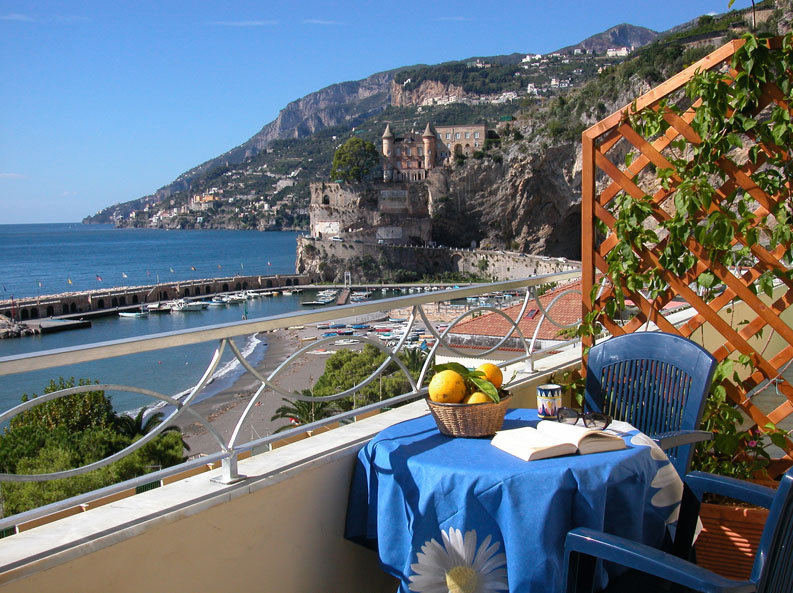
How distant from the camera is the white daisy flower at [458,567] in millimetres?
1550

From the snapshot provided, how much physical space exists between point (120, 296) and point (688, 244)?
62.1 m

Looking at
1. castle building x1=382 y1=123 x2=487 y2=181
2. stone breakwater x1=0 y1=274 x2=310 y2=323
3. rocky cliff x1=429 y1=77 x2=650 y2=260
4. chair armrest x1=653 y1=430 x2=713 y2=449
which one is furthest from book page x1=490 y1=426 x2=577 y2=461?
castle building x1=382 y1=123 x2=487 y2=181

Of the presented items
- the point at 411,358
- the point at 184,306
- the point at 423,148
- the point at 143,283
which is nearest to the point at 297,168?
the point at 423,148

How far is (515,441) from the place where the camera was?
1668 mm

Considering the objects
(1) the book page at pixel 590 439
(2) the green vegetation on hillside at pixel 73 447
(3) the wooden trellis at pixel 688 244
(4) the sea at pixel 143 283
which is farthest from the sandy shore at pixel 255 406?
(1) the book page at pixel 590 439

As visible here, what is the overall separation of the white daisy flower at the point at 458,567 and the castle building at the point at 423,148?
69.8 meters

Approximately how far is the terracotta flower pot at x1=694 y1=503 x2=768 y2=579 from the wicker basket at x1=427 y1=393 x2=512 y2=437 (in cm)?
84

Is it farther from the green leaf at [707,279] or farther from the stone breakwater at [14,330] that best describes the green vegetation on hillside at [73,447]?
the stone breakwater at [14,330]

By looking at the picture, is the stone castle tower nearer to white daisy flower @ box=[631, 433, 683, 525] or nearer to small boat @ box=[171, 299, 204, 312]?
small boat @ box=[171, 299, 204, 312]

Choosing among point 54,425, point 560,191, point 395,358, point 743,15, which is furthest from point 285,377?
point 743,15

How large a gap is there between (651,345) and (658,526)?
0.66 metres

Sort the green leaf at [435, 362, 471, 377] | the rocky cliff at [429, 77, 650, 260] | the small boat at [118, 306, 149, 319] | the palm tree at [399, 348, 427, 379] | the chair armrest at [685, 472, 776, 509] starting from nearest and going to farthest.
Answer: the chair armrest at [685, 472, 776, 509]
the green leaf at [435, 362, 471, 377]
the palm tree at [399, 348, 427, 379]
the rocky cliff at [429, 77, 650, 260]
the small boat at [118, 306, 149, 319]

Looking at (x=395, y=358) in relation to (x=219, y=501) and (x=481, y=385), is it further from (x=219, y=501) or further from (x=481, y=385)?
(x=219, y=501)

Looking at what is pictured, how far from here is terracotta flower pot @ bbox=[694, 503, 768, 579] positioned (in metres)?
2.04
